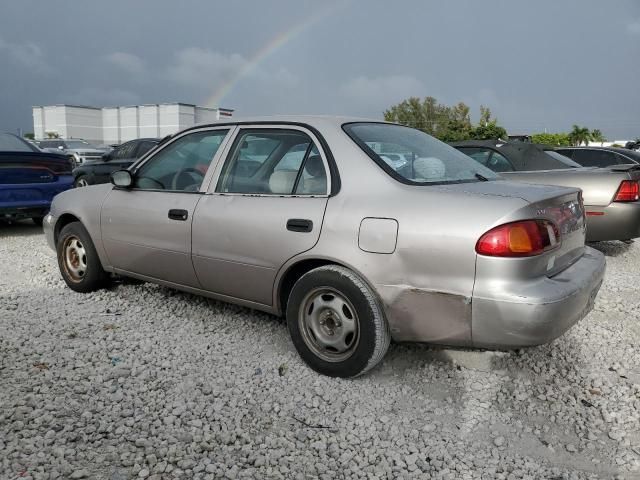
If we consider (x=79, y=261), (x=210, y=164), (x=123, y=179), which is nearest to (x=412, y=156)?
(x=210, y=164)

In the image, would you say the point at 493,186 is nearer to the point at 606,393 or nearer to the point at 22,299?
the point at 606,393

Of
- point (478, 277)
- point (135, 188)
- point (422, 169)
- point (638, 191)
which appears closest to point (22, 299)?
point (135, 188)

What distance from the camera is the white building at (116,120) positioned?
208ft

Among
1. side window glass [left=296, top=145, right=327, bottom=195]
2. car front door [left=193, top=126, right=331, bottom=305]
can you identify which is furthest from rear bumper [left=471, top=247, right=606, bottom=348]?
side window glass [left=296, top=145, right=327, bottom=195]

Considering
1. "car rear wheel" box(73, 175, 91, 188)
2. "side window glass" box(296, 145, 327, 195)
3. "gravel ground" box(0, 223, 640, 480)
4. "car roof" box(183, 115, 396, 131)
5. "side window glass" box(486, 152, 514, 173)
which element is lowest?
"gravel ground" box(0, 223, 640, 480)

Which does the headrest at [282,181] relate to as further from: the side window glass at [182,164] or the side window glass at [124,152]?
the side window glass at [124,152]

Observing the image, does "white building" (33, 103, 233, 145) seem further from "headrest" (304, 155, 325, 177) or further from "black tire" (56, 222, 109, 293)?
"headrest" (304, 155, 325, 177)

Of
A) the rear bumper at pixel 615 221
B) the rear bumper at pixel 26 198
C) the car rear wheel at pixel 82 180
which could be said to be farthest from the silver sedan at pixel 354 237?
the car rear wheel at pixel 82 180

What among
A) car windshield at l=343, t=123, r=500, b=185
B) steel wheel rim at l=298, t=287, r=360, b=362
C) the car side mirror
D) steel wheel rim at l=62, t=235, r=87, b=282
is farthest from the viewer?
steel wheel rim at l=62, t=235, r=87, b=282

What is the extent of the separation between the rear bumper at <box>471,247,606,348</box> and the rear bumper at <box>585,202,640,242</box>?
4187 mm

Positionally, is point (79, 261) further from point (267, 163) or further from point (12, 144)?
point (12, 144)

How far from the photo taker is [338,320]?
3.17 meters

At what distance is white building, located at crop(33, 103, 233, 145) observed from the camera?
208 feet

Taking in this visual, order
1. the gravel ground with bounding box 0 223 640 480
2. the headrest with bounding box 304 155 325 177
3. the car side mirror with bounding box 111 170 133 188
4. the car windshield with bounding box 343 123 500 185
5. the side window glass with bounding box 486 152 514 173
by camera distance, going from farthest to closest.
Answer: the side window glass with bounding box 486 152 514 173 < the car side mirror with bounding box 111 170 133 188 < the headrest with bounding box 304 155 325 177 < the car windshield with bounding box 343 123 500 185 < the gravel ground with bounding box 0 223 640 480
